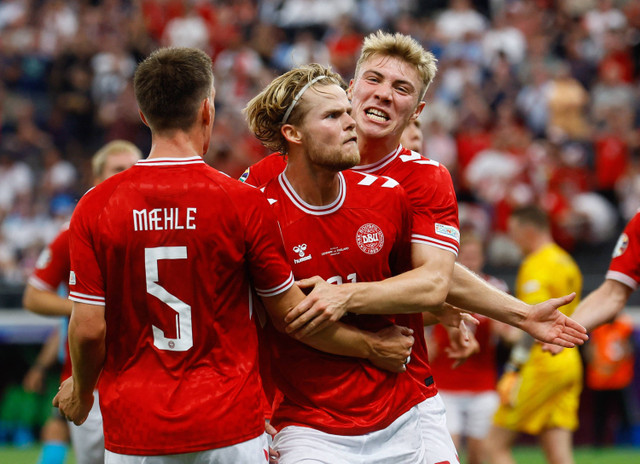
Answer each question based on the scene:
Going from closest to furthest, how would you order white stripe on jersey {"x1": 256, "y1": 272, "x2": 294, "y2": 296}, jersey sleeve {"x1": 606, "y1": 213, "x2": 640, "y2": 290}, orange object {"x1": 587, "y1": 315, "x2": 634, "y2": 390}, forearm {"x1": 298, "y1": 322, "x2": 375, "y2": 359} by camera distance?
white stripe on jersey {"x1": 256, "y1": 272, "x2": 294, "y2": 296}, forearm {"x1": 298, "y1": 322, "x2": 375, "y2": 359}, jersey sleeve {"x1": 606, "y1": 213, "x2": 640, "y2": 290}, orange object {"x1": 587, "y1": 315, "x2": 634, "y2": 390}

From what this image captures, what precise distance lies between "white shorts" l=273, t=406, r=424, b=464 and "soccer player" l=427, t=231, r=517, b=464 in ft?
14.4

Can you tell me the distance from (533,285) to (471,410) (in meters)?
1.36

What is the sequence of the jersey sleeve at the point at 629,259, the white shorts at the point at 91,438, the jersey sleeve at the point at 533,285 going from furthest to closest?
1. the jersey sleeve at the point at 533,285
2. the white shorts at the point at 91,438
3. the jersey sleeve at the point at 629,259

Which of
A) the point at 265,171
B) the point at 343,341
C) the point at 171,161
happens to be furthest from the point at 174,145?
the point at 343,341

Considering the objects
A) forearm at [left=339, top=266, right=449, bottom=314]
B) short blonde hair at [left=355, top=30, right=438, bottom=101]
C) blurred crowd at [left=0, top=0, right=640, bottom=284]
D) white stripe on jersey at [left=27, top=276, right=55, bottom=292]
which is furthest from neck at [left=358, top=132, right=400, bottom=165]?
blurred crowd at [left=0, top=0, right=640, bottom=284]

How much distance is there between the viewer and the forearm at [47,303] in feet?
21.0

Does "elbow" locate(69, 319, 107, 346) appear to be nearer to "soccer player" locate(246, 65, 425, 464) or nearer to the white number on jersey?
the white number on jersey

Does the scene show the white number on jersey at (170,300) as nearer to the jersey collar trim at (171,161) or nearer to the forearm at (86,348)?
the forearm at (86,348)

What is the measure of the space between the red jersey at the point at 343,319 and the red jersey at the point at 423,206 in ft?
0.57

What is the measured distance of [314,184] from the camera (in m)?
4.33

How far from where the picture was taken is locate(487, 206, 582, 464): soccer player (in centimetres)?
833

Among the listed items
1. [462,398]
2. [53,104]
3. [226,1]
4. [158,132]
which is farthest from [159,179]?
[226,1]

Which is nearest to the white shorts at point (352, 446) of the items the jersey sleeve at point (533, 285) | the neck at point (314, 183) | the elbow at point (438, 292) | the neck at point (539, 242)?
the elbow at point (438, 292)

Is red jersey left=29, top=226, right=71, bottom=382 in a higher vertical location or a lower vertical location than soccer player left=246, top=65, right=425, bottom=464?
lower
